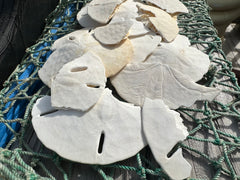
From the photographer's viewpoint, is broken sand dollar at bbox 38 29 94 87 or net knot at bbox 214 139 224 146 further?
broken sand dollar at bbox 38 29 94 87

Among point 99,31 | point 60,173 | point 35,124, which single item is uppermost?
point 99,31

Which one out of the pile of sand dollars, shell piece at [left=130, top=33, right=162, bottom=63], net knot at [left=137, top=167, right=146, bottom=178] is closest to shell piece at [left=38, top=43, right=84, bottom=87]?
the pile of sand dollars

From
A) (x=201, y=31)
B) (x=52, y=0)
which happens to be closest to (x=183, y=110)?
(x=201, y=31)

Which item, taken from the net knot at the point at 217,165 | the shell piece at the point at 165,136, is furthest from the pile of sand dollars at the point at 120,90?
the net knot at the point at 217,165

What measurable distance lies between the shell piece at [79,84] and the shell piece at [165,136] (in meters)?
0.18

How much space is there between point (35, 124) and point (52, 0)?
1.13m

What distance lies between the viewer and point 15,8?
101 centimetres

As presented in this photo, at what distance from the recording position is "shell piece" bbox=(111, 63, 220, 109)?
2.42 ft

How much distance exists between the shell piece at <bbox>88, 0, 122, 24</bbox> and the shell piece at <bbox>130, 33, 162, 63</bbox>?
0.63ft

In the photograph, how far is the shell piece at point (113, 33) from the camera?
2.81 feet

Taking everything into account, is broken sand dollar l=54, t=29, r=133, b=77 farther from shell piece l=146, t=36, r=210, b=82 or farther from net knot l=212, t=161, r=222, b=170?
net knot l=212, t=161, r=222, b=170

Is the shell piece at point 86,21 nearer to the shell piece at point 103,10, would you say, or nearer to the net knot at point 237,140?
the shell piece at point 103,10

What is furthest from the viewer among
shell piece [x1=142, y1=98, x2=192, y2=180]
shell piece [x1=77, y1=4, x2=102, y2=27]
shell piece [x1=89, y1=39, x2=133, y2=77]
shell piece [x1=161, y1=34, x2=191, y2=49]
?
shell piece [x1=77, y1=4, x2=102, y2=27]

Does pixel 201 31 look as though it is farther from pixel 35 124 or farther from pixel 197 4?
pixel 35 124
